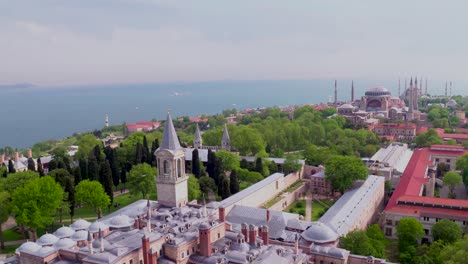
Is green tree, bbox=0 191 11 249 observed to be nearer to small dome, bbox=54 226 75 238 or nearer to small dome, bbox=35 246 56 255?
small dome, bbox=54 226 75 238

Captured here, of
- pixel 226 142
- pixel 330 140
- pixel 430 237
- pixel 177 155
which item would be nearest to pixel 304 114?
pixel 330 140

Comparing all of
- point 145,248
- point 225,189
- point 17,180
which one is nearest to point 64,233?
point 145,248

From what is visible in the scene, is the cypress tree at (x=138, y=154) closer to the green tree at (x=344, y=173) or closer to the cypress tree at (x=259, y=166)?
the cypress tree at (x=259, y=166)

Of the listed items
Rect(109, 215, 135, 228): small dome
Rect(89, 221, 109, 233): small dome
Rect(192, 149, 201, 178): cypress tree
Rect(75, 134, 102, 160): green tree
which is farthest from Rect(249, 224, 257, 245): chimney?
Rect(75, 134, 102, 160): green tree

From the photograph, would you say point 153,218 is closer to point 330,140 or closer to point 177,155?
point 177,155

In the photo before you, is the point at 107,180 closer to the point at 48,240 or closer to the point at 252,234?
the point at 48,240

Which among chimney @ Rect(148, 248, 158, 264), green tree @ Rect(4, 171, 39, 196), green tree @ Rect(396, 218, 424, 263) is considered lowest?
green tree @ Rect(396, 218, 424, 263)
